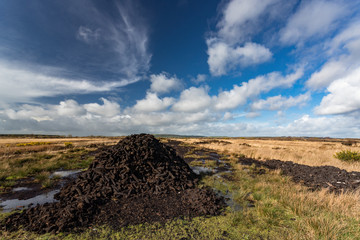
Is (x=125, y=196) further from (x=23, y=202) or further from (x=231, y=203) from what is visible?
(x=231, y=203)

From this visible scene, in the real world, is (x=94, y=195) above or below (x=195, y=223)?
above

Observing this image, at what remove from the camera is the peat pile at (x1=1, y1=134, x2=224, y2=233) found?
4738mm

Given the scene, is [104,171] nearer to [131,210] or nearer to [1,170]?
[131,210]

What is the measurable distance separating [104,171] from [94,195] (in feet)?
5.44

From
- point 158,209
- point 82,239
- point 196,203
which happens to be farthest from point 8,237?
point 196,203

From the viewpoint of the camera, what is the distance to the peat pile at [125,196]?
474 centimetres

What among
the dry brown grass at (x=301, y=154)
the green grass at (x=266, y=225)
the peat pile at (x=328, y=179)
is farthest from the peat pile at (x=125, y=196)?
the dry brown grass at (x=301, y=154)

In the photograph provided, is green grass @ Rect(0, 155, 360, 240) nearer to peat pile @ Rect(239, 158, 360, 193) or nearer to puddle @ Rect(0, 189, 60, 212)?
puddle @ Rect(0, 189, 60, 212)

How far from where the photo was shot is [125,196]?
6445 mm

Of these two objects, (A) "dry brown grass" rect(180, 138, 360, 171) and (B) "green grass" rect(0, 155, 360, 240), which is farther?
(A) "dry brown grass" rect(180, 138, 360, 171)

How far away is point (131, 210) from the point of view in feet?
18.2

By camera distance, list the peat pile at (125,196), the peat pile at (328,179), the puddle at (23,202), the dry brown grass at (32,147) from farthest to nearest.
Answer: the dry brown grass at (32,147) → the peat pile at (328,179) → the puddle at (23,202) → the peat pile at (125,196)

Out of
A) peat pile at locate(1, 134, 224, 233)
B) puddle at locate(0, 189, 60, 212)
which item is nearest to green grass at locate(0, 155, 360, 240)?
peat pile at locate(1, 134, 224, 233)

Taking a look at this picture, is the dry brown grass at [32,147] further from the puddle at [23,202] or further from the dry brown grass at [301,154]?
the dry brown grass at [301,154]
